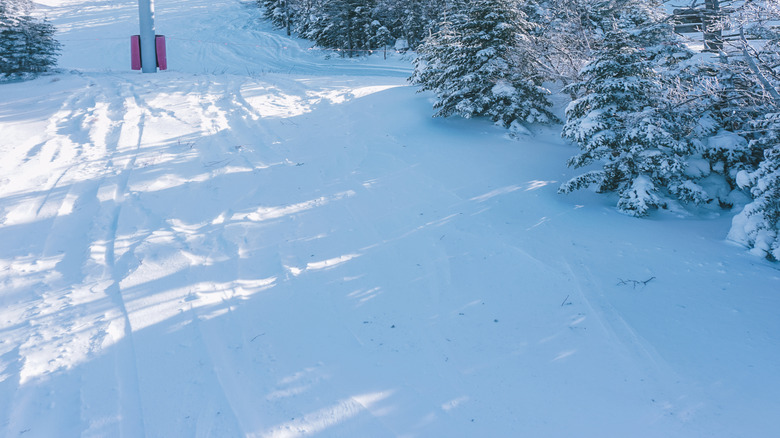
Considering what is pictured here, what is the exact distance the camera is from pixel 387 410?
125 inches

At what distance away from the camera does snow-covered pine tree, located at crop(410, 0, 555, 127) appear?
365 inches

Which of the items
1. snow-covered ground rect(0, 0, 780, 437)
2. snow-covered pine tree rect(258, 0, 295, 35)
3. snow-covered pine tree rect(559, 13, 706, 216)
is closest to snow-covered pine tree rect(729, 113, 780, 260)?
snow-covered ground rect(0, 0, 780, 437)

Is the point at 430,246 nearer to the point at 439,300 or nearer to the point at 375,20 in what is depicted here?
the point at 439,300

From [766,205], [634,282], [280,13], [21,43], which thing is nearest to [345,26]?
[280,13]

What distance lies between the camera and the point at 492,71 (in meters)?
9.27

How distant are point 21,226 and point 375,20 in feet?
87.3

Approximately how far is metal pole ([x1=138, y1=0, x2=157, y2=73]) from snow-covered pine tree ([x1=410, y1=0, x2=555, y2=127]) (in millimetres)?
10296

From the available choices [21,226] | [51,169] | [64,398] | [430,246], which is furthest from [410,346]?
[51,169]

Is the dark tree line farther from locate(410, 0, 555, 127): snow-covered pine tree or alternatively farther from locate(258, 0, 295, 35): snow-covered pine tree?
locate(258, 0, 295, 35): snow-covered pine tree

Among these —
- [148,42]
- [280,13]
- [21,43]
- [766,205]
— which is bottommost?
[766,205]

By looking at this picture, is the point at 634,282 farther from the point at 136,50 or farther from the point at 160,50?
the point at 136,50

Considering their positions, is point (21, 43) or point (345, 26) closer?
point (21, 43)

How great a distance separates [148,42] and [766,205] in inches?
660

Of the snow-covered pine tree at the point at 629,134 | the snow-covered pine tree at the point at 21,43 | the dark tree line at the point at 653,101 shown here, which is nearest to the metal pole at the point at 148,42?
the snow-covered pine tree at the point at 21,43
